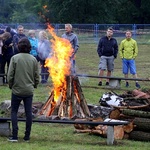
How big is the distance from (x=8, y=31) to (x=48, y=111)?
6769 millimetres

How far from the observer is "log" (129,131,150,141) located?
A: 398 inches

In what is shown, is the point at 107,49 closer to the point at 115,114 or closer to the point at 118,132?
the point at 115,114

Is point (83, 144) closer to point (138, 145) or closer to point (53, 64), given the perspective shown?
point (138, 145)

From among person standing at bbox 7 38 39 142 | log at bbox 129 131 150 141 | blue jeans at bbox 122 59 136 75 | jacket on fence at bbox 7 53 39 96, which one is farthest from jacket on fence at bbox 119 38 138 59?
jacket on fence at bbox 7 53 39 96

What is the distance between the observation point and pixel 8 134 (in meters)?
10.1

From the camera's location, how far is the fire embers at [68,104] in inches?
472

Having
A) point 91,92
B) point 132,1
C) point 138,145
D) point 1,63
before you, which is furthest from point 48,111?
point 132,1

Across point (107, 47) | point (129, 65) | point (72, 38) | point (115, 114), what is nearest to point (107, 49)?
point (107, 47)

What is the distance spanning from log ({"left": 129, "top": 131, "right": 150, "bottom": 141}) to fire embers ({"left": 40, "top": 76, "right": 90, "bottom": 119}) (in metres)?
1.97

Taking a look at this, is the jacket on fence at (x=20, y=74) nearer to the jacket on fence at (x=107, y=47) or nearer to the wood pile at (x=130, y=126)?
the wood pile at (x=130, y=126)

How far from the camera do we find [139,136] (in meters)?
10.1

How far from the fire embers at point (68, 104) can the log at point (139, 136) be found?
1968 millimetres

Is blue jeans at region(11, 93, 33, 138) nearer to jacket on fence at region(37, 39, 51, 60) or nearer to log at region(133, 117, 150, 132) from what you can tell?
log at region(133, 117, 150, 132)

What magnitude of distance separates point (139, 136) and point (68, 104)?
2.36m
